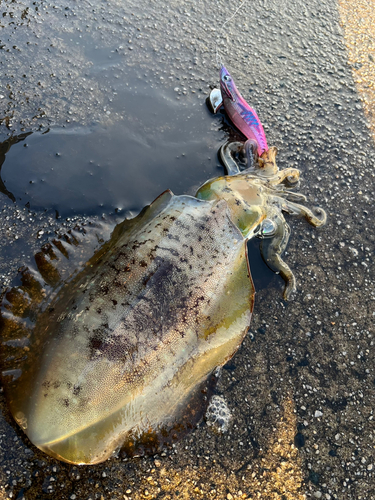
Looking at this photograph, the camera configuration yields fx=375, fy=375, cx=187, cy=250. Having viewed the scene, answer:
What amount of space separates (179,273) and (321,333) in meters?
1.37

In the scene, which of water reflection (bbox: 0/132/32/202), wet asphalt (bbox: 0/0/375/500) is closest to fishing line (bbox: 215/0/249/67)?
wet asphalt (bbox: 0/0/375/500)

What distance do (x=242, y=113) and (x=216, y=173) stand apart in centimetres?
68

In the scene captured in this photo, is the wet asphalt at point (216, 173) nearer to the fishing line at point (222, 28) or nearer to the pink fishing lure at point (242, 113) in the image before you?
the fishing line at point (222, 28)

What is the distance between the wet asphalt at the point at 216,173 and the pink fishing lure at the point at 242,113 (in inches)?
8.3

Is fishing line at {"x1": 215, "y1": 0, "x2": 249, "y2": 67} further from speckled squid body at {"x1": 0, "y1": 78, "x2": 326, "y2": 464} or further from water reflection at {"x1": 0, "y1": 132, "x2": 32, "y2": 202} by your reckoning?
water reflection at {"x1": 0, "y1": 132, "x2": 32, "y2": 202}

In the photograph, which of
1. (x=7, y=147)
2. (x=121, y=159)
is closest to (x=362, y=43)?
(x=121, y=159)

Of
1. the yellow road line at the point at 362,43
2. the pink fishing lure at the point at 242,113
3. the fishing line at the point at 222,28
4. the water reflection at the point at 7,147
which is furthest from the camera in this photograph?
the yellow road line at the point at 362,43

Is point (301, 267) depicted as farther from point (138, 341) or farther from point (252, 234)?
point (138, 341)

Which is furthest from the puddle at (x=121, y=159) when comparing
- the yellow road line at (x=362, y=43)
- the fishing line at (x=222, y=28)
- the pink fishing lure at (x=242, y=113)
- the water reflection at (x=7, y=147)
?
the yellow road line at (x=362, y=43)

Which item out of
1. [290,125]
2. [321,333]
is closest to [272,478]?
[321,333]

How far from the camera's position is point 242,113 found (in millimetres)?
3770

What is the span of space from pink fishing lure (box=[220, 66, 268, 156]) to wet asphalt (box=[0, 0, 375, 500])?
0.21 metres

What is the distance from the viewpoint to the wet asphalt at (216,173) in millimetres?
2623

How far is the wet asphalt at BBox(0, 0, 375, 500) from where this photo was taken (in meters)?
2.62
